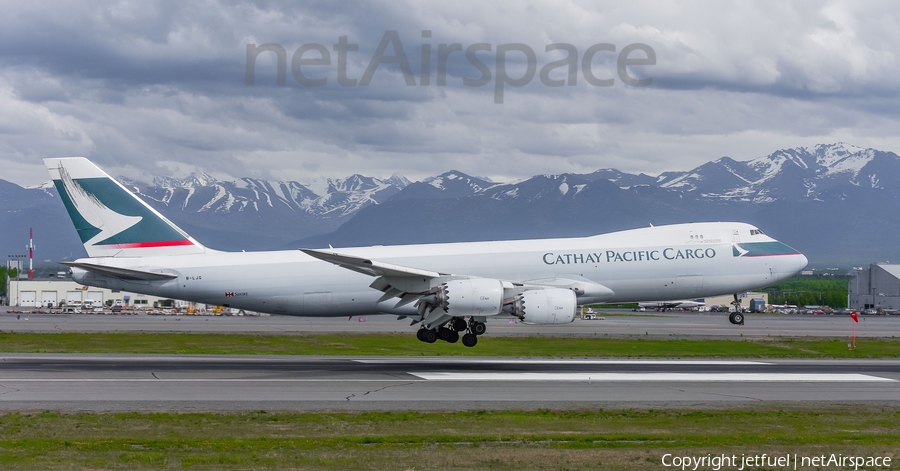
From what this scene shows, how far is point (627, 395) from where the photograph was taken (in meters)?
29.6

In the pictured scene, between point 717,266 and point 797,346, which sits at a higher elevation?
point 717,266

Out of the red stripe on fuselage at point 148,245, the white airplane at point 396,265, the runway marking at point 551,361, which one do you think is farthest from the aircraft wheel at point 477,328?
the red stripe on fuselage at point 148,245

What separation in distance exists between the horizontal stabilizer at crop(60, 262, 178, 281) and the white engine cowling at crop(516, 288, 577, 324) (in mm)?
15457

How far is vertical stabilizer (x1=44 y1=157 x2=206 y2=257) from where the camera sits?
4278 centimetres

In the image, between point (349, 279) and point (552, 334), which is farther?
point (552, 334)

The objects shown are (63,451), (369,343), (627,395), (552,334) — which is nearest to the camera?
(63,451)

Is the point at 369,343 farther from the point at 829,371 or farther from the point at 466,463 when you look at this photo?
the point at 466,463

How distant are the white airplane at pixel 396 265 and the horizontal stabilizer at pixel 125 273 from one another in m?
0.05

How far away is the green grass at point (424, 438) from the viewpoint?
734 inches

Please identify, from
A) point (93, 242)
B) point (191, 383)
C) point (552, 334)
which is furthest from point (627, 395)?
point (552, 334)

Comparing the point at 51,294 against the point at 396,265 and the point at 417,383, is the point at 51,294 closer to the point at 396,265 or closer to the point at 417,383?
the point at 396,265

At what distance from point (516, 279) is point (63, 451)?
79.3 feet

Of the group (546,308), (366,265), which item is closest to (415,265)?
(366,265)

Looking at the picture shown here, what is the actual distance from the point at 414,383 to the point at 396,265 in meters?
8.77
